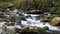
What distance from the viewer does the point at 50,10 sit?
24.6m

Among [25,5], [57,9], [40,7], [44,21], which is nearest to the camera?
[44,21]

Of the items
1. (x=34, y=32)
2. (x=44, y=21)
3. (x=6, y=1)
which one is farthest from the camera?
(x=6, y=1)

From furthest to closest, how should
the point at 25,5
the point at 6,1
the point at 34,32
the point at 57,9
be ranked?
the point at 6,1 → the point at 25,5 → the point at 57,9 → the point at 34,32

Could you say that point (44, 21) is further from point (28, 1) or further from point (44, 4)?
point (28, 1)

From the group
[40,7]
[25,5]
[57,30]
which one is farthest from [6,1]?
[57,30]

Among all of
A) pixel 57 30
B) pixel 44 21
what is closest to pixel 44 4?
pixel 44 21

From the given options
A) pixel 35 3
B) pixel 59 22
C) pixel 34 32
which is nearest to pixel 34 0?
pixel 35 3

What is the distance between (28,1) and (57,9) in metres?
5.31

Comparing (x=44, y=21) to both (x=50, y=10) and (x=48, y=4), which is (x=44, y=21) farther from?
(x=48, y=4)

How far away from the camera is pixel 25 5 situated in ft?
92.3

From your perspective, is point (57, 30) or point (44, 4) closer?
point (57, 30)

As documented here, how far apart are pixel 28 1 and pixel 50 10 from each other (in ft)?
15.0

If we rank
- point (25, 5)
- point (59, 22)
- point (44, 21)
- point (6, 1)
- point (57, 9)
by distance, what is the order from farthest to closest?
point (6, 1) < point (25, 5) < point (57, 9) < point (44, 21) < point (59, 22)

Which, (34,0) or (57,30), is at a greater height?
(34,0)
